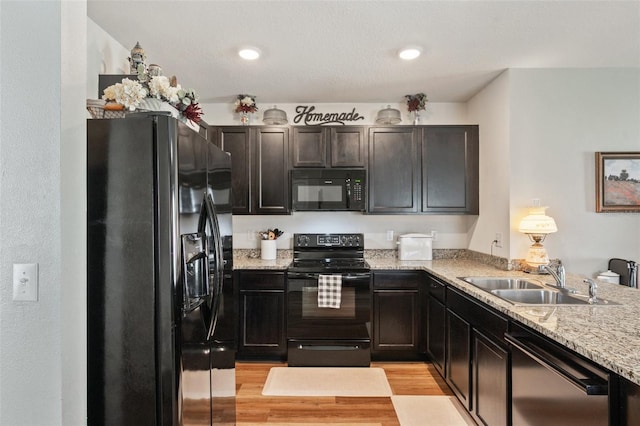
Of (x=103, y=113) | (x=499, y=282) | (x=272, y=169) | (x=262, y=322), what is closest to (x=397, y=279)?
(x=499, y=282)

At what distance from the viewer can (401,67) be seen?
2.85 m

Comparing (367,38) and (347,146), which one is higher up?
(367,38)

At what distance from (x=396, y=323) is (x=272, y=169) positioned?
1.92m

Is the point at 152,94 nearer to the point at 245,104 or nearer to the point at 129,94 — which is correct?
the point at 129,94

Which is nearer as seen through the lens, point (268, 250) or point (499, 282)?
point (499, 282)

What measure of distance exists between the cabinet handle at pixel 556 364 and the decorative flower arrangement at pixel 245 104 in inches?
116

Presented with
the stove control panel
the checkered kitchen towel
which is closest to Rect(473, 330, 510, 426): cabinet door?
the checkered kitchen towel

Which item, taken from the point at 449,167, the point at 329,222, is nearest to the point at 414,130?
the point at 449,167

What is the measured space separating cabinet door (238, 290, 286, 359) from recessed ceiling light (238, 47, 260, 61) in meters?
1.99

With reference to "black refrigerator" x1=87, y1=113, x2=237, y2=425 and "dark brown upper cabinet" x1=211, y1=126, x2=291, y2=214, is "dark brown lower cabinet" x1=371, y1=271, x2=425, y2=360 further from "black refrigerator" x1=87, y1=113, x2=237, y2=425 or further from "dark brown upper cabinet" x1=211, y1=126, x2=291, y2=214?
"black refrigerator" x1=87, y1=113, x2=237, y2=425

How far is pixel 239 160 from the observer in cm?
354

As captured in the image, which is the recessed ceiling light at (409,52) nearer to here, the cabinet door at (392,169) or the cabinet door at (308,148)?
the cabinet door at (392,169)

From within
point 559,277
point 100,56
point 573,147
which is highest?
point 100,56

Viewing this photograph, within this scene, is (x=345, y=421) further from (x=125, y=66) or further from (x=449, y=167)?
(x=125, y=66)
